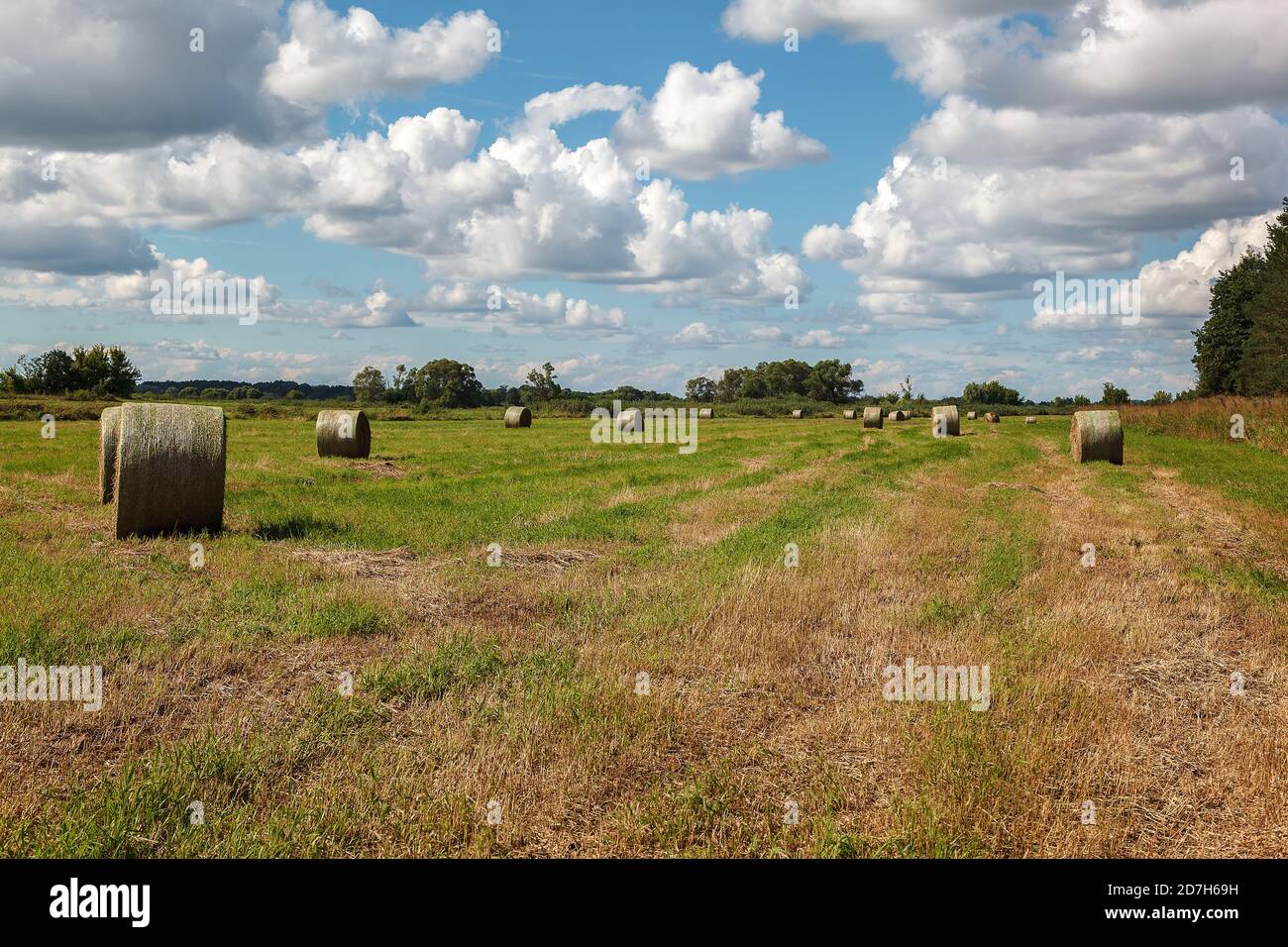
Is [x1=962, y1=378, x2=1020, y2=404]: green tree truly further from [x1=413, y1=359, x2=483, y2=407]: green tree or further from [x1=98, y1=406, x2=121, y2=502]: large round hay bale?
[x1=98, y1=406, x2=121, y2=502]: large round hay bale

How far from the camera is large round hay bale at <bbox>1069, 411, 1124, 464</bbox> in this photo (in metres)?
29.1

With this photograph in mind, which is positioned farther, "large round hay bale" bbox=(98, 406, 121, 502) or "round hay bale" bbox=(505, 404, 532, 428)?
"round hay bale" bbox=(505, 404, 532, 428)

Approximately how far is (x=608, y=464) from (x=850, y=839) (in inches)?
870

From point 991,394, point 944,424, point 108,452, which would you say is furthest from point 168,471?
point 991,394

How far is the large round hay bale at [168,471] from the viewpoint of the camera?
12.8 m

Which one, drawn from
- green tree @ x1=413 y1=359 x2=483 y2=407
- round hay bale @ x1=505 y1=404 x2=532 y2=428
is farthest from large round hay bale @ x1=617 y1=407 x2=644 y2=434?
green tree @ x1=413 y1=359 x2=483 y2=407

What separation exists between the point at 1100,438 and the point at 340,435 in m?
23.8

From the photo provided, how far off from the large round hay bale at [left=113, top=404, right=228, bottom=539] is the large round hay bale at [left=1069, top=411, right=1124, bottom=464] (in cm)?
2559

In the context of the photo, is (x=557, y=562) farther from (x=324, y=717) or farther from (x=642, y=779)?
(x=642, y=779)

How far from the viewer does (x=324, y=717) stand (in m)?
6.25

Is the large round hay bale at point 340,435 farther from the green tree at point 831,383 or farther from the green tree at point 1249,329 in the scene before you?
the green tree at point 831,383

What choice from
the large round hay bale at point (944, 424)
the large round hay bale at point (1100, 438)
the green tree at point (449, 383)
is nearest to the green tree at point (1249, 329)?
the large round hay bale at point (944, 424)
